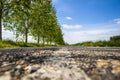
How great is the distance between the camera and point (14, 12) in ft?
86.7

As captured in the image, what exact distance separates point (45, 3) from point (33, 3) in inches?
252

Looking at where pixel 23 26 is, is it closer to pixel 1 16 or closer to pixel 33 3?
pixel 33 3

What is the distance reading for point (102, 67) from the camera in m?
2.62

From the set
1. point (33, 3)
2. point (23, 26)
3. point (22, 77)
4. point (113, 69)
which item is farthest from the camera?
point (23, 26)

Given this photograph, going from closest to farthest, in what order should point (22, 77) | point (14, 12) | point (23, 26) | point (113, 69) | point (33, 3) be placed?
point (22, 77) < point (113, 69) < point (14, 12) < point (33, 3) < point (23, 26)


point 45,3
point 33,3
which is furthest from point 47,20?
point 33,3

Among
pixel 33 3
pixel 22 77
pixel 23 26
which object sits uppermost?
pixel 33 3

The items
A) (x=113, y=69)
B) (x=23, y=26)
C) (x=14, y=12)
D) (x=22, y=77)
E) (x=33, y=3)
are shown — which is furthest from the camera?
(x=23, y=26)

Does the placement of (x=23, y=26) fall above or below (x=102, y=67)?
above

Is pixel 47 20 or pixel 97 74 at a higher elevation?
pixel 47 20

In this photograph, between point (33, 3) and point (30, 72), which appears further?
point (33, 3)

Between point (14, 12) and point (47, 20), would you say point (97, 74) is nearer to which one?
point (14, 12)

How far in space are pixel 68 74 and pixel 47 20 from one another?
36.2 meters

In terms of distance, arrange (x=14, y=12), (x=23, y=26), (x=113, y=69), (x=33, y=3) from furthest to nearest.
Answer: (x=23, y=26) → (x=33, y=3) → (x=14, y=12) → (x=113, y=69)
